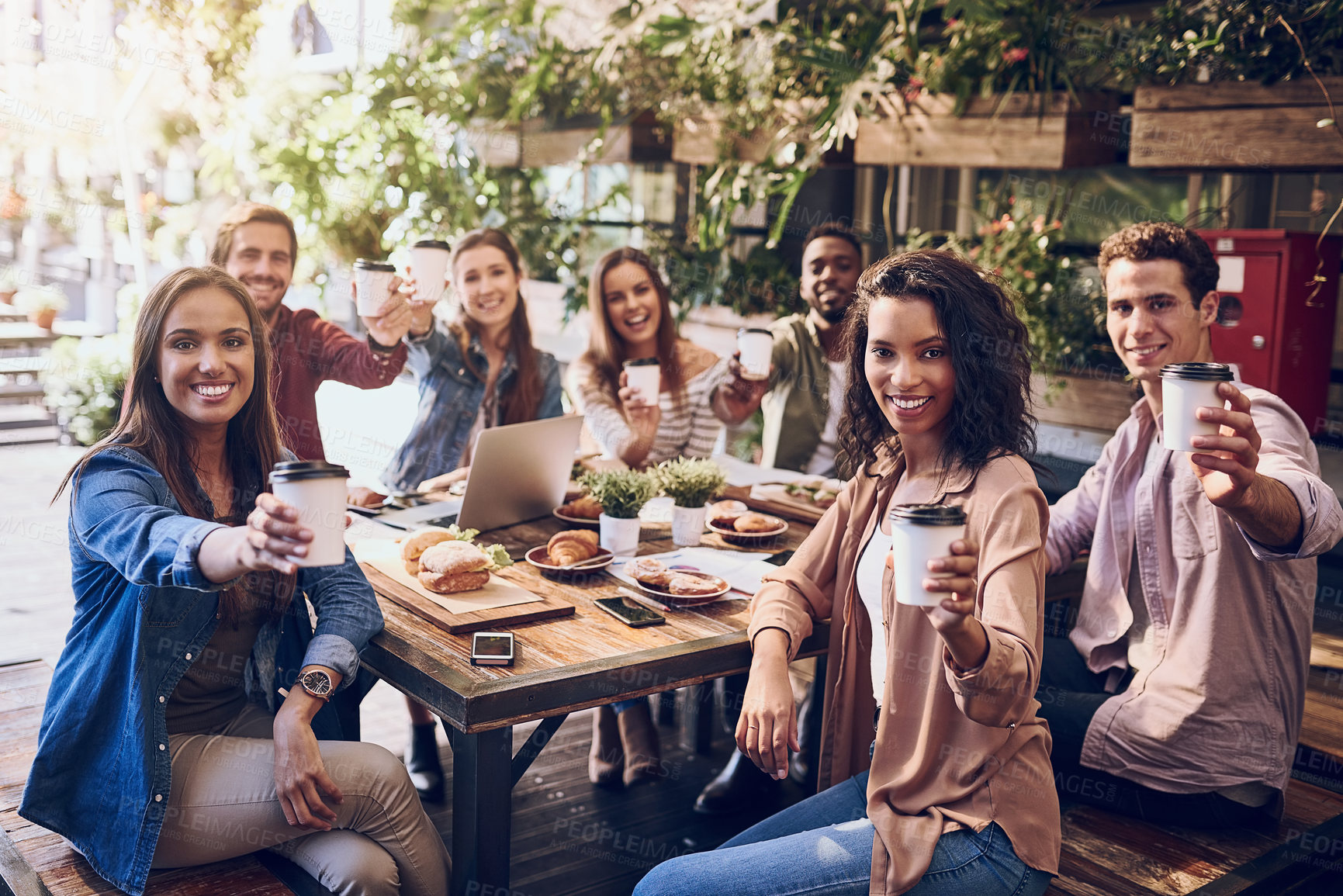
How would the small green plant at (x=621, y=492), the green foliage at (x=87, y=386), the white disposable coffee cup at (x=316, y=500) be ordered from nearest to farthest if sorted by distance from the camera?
the white disposable coffee cup at (x=316, y=500)
the small green plant at (x=621, y=492)
the green foliage at (x=87, y=386)

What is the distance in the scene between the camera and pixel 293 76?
313 inches

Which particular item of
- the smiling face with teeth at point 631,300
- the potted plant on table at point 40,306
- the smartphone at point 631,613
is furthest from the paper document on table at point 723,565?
the potted plant on table at point 40,306

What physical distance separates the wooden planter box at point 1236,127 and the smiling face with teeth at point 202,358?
9.90 feet

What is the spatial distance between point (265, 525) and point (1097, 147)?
3535 millimetres


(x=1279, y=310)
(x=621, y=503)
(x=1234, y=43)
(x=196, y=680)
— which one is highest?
(x=1234, y=43)

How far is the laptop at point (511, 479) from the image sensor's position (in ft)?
9.48

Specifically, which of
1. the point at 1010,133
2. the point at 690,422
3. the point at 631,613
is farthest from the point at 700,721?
the point at 1010,133

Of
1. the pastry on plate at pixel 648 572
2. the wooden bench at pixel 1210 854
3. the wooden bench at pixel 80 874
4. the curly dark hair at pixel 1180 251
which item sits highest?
the curly dark hair at pixel 1180 251

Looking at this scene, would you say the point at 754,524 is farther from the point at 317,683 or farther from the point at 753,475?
the point at 317,683

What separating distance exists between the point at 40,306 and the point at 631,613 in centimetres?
873

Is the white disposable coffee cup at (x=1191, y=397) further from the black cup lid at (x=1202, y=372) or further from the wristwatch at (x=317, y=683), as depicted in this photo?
the wristwatch at (x=317, y=683)

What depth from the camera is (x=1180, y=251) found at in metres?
2.38

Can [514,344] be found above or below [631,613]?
above

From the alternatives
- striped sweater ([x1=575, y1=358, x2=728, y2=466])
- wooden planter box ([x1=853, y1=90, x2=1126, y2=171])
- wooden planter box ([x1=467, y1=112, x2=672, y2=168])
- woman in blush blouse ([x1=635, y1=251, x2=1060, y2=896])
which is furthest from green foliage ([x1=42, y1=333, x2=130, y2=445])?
woman in blush blouse ([x1=635, y1=251, x2=1060, y2=896])
